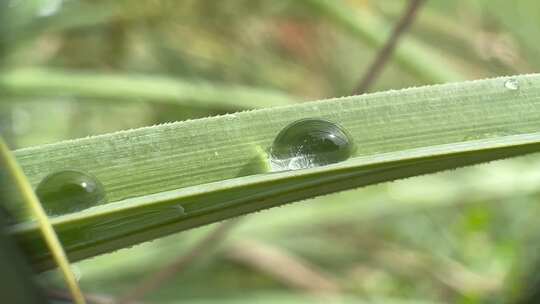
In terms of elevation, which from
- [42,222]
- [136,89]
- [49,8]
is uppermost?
[136,89]

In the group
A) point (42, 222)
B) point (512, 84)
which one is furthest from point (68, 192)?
point (512, 84)

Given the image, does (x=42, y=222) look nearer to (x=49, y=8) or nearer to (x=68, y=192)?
(x=68, y=192)

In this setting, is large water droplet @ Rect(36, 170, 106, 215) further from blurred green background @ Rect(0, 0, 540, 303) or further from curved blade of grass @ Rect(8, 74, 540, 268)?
blurred green background @ Rect(0, 0, 540, 303)

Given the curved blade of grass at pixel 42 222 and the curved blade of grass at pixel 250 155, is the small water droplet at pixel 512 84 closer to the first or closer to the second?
the curved blade of grass at pixel 250 155

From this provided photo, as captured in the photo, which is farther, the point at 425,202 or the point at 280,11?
the point at 280,11

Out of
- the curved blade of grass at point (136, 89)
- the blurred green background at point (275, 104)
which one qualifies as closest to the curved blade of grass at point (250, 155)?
the blurred green background at point (275, 104)

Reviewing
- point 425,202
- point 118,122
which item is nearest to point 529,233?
point 425,202

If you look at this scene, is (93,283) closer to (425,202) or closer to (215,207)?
(425,202)
